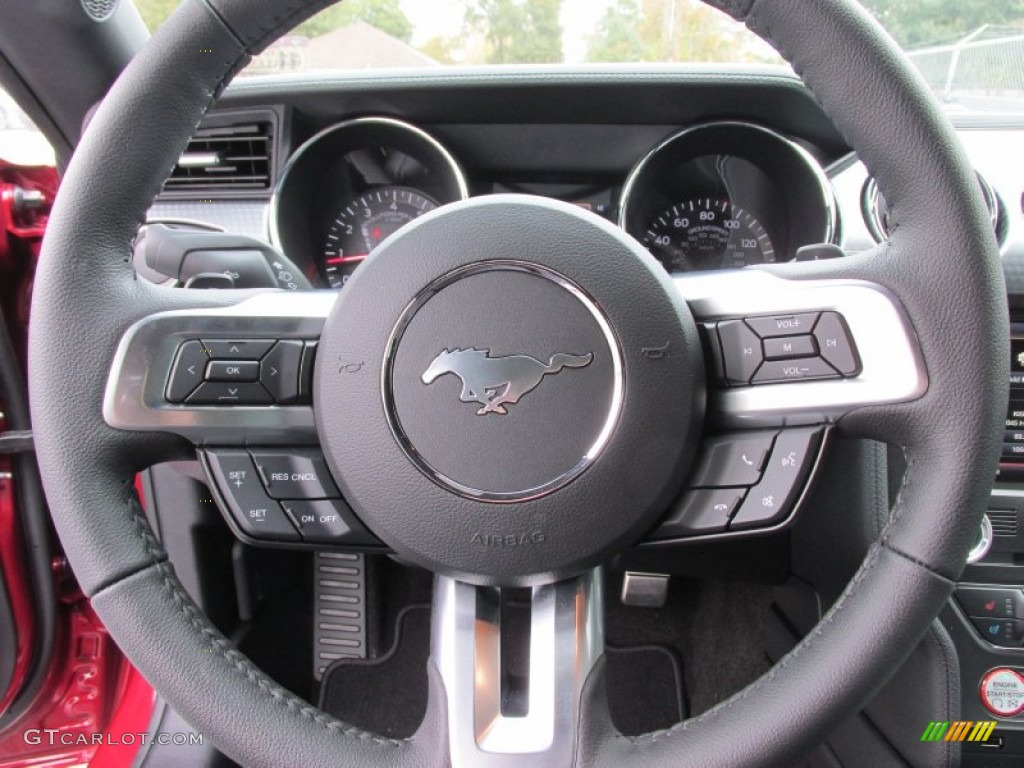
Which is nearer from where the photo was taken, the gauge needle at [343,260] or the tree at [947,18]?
the tree at [947,18]

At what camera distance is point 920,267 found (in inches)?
31.8

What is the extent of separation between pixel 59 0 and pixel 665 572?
1.38 meters

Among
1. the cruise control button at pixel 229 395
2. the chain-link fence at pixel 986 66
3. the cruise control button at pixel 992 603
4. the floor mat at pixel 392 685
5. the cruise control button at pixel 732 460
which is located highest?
the chain-link fence at pixel 986 66

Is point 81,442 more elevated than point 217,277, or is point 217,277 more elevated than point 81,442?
point 217,277

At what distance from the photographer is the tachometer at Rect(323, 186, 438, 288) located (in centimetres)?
190

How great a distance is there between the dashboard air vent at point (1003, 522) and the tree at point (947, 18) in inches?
28.5

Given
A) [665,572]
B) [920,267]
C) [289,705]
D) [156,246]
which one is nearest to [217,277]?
[156,246]

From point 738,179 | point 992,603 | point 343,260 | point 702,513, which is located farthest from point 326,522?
point 738,179

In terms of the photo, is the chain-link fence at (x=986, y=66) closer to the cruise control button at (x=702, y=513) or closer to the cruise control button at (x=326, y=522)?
the cruise control button at (x=702, y=513)

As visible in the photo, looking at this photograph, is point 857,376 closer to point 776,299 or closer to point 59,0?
point 776,299

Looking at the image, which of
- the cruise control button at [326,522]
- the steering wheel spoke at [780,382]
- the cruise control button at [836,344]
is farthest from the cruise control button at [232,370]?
the cruise control button at [836,344]

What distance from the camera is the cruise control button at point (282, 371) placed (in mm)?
882

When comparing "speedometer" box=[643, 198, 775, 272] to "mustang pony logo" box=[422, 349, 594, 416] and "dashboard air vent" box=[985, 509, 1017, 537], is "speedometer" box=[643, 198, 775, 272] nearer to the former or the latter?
"dashboard air vent" box=[985, 509, 1017, 537]

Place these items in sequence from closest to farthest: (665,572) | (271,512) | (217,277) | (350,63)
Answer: (271,512), (217,277), (665,572), (350,63)
